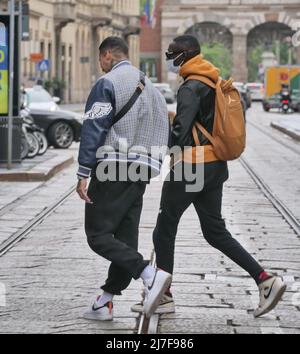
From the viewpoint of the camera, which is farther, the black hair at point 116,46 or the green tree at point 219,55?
the green tree at point 219,55

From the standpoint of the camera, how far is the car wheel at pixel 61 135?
28.4m

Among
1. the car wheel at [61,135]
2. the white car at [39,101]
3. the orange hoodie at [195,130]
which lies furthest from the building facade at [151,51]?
the orange hoodie at [195,130]

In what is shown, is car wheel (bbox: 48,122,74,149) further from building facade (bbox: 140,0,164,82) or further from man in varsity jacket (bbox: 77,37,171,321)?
building facade (bbox: 140,0,164,82)

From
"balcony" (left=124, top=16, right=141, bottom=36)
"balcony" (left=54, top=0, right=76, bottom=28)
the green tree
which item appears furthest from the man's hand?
the green tree

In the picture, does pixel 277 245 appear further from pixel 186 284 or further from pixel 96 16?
pixel 96 16

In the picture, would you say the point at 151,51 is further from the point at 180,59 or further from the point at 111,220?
the point at 111,220

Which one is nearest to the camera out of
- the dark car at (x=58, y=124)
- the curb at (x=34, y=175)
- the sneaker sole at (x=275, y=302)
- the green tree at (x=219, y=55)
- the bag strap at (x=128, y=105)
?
the bag strap at (x=128, y=105)

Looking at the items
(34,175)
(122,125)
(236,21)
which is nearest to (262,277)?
(122,125)

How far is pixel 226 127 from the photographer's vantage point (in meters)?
7.75

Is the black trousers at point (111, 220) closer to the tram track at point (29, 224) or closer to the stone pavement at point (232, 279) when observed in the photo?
the stone pavement at point (232, 279)

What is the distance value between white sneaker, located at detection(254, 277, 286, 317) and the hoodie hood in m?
1.33

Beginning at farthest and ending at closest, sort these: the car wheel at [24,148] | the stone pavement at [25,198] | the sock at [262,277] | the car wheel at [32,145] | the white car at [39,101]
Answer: the white car at [39,101] → the car wheel at [32,145] → the car wheel at [24,148] → the stone pavement at [25,198] → the sock at [262,277]

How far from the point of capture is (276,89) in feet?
234

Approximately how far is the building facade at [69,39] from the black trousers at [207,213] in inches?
1782
